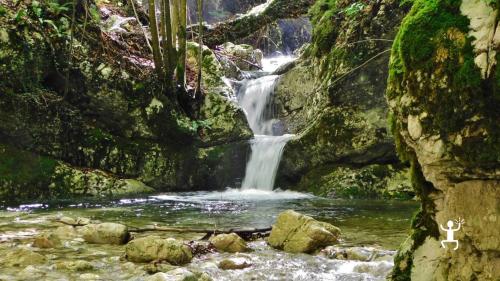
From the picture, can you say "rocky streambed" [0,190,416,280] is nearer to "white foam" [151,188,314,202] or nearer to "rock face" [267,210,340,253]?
"rock face" [267,210,340,253]

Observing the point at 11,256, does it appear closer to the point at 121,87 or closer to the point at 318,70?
the point at 121,87

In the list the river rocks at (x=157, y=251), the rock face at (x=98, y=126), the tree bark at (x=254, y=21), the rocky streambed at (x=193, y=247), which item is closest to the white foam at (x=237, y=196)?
the rock face at (x=98, y=126)

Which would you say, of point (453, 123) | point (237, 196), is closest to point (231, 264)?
point (453, 123)

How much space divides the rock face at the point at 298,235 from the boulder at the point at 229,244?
1.27 feet

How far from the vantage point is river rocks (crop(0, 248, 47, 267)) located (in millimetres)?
4168

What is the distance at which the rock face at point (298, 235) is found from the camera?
4891 mm

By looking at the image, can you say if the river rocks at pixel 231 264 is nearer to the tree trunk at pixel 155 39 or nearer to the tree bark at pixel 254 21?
the tree trunk at pixel 155 39

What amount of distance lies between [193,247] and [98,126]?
258 inches

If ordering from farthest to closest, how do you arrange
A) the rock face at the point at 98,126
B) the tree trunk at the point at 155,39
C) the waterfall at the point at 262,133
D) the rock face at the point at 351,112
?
the waterfall at the point at 262,133, the rock face at the point at 351,112, the tree trunk at the point at 155,39, the rock face at the point at 98,126

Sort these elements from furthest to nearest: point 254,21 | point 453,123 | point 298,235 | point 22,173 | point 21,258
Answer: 1. point 254,21
2. point 22,173
3. point 298,235
4. point 21,258
5. point 453,123

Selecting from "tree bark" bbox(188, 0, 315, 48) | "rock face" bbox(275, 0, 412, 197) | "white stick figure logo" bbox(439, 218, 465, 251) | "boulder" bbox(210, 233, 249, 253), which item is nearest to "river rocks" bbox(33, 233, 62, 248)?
"boulder" bbox(210, 233, 249, 253)

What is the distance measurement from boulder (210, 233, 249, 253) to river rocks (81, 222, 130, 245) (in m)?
1.07

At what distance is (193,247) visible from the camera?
4.87m

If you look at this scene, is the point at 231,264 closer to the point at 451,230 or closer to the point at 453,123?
the point at 451,230
